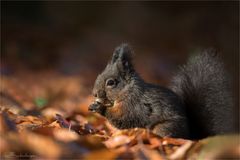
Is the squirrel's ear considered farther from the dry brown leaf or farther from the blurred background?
the blurred background

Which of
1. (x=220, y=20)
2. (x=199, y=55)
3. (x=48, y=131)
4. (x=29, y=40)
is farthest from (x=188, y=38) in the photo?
(x=48, y=131)

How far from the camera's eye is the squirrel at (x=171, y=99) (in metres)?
4.25

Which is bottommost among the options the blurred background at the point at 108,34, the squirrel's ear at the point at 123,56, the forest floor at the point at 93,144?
the forest floor at the point at 93,144

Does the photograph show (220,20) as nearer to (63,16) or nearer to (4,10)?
(63,16)

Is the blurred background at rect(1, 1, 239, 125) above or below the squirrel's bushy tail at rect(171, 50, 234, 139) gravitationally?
above

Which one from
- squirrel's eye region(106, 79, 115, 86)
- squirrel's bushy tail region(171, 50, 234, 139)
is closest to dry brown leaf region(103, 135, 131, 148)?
squirrel's eye region(106, 79, 115, 86)

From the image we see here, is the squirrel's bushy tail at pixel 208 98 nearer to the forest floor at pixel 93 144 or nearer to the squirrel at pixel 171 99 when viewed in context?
the squirrel at pixel 171 99

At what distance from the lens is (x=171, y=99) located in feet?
Answer: 14.2

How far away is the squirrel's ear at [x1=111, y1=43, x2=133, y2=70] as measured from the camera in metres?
4.37

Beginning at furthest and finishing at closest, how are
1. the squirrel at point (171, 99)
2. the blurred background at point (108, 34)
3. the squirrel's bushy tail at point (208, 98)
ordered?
the blurred background at point (108, 34) → the squirrel's bushy tail at point (208, 98) → the squirrel at point (171, 99)

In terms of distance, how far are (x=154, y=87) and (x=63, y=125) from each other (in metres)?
0.79

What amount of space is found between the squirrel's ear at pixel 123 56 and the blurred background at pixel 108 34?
18.2ft

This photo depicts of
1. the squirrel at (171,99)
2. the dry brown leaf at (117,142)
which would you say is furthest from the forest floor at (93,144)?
the squirrel at (171,99)

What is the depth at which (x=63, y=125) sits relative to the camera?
412cm
